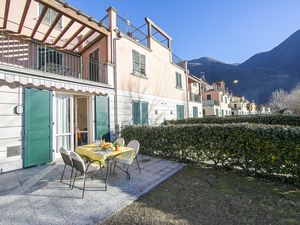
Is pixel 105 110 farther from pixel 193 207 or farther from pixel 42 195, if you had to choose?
pixel 193 207

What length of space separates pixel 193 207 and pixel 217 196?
102 centimetres

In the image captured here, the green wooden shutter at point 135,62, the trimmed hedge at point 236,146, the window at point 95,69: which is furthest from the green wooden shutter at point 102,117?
the green wooden shutter at point 135,62

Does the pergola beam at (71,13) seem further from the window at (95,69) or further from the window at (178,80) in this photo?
the window at (178,80)

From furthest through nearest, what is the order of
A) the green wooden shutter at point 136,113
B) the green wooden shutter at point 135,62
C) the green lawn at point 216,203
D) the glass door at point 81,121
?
the green wooden shutter at point 135,62 < the green wooden shutter at point 136,113 < the glass door at point 81,121 < the green lawn at point 216,203

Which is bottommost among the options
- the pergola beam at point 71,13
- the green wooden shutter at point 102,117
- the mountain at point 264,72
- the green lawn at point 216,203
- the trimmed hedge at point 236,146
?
the green lawn at point 216,203

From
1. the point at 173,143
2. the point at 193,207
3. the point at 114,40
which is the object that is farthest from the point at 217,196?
the point at 114,40

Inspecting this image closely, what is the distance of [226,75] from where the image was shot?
146m

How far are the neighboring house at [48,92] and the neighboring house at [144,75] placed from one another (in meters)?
0.98

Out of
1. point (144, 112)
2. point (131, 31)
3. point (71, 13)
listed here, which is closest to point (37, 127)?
point (71, 13)

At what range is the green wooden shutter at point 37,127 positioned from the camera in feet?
23.9

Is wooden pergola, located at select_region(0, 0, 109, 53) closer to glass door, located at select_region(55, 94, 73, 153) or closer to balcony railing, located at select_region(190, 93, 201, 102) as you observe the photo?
glass door, located at select_region(55, 94, 73, 153)

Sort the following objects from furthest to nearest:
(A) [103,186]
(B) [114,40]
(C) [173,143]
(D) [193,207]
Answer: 1. (B) [114,40]
2. (C) [173,143]
3. (A) [103,186]
4. (D) [193,207]

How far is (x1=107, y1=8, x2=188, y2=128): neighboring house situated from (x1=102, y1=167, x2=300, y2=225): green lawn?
7201 mm

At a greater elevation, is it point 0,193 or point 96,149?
point 96,149
